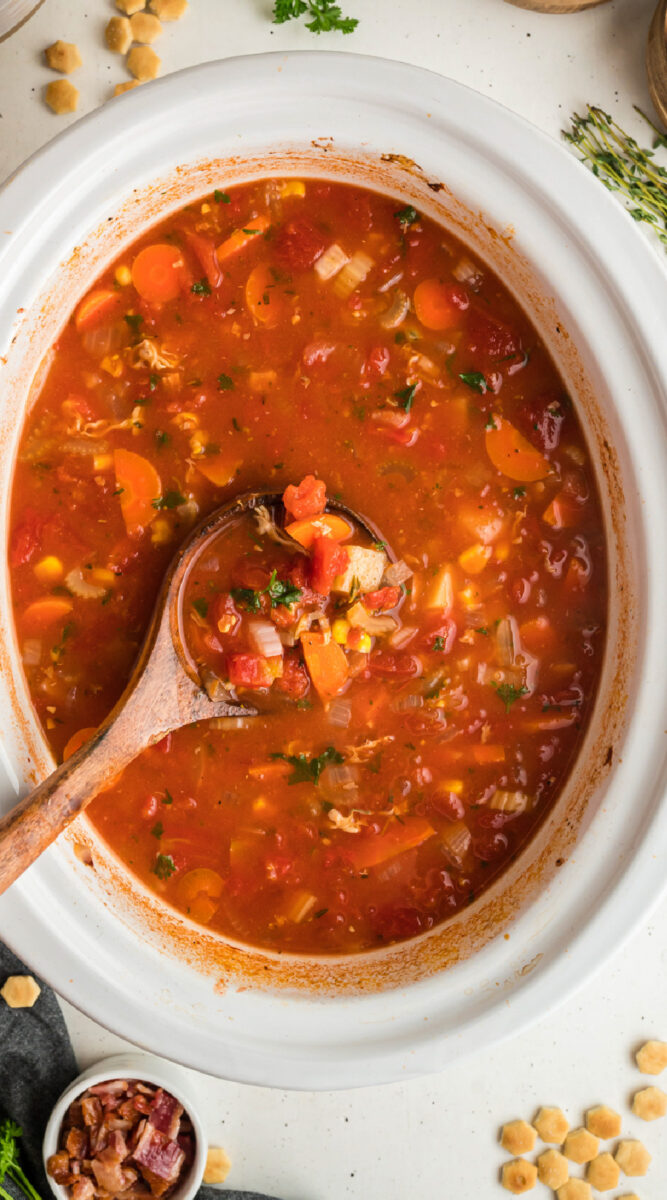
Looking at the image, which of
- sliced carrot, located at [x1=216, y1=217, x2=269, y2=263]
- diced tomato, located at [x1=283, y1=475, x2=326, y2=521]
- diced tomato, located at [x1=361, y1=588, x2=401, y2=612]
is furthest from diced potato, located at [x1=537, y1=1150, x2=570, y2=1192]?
sliced carrot, located at [x1=216, y1=217, x2=269, y2=263]

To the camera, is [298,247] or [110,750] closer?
[110,750]

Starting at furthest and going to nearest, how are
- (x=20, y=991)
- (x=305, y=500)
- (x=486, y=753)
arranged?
1. (x=20, y=991)
2. (x=486, y=753)
3. (x=305, y=500)

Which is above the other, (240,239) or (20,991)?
(240,239)

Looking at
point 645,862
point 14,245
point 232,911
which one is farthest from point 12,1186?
point 14,245

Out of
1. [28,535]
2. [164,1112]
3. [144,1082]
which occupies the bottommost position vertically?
[164,1112]

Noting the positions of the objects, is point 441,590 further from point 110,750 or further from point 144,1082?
point 144,1082

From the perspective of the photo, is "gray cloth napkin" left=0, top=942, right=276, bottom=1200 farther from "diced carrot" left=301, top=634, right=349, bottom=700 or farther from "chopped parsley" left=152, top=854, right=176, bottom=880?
"diced carrot" left=301, top=634, right=349, bottom=700

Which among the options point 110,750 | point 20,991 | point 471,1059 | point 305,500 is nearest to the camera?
point 110,750

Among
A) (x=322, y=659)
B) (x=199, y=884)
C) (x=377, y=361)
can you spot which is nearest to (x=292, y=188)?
(x=377, y=361)
